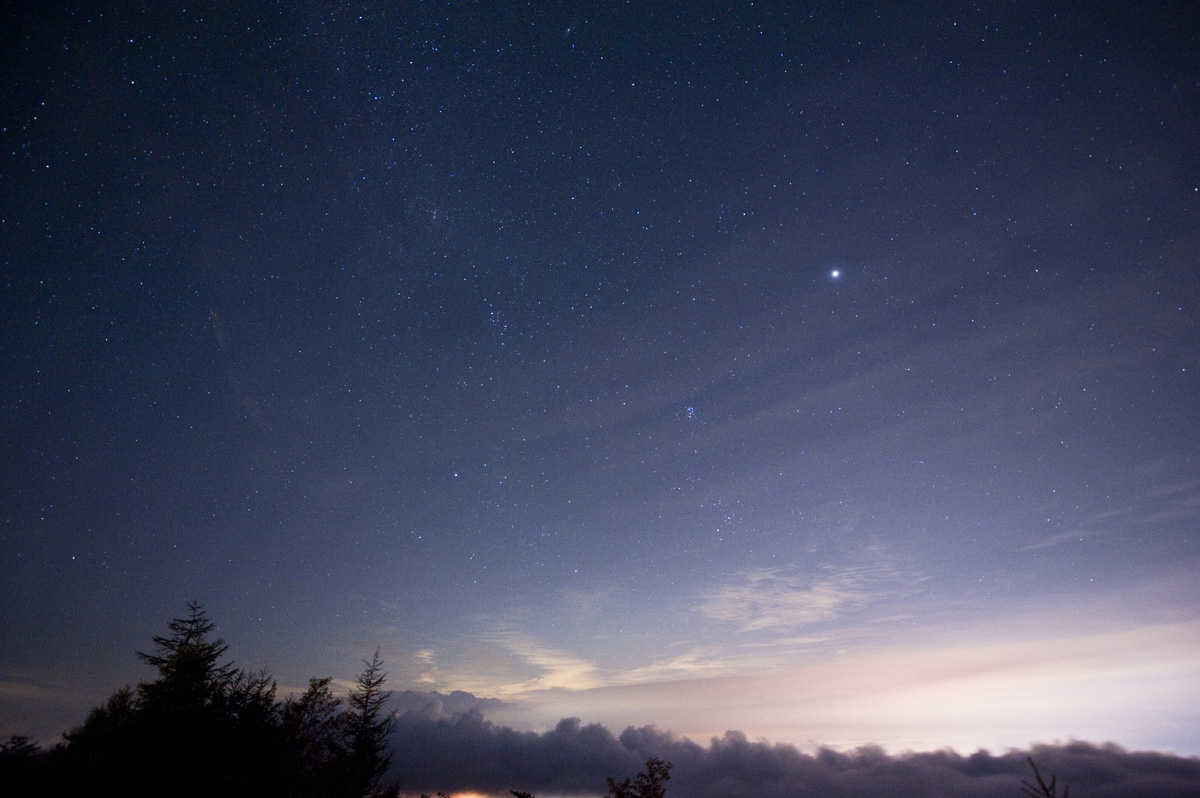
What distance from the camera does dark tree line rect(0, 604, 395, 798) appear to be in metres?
16.3

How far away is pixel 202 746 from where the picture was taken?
2081 centimetres

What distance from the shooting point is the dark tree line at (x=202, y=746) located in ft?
53.4

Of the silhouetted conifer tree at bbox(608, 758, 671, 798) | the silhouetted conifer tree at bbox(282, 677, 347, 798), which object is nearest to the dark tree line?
the silhouetted conifer tree at bbox(282, 677, 347, 798)

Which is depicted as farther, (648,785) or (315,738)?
(315,738)

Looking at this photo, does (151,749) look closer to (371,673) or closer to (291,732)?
(291,732)

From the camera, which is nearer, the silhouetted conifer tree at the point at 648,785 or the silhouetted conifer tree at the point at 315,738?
the silhouetted conifer tree at the point at 648,785

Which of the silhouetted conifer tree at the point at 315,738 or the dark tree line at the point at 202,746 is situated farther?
the silhouetted conifer tree at the point at 315,738

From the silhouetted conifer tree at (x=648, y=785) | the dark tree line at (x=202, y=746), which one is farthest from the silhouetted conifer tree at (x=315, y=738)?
the silhouetted conifer tree at (x=648, y=785)

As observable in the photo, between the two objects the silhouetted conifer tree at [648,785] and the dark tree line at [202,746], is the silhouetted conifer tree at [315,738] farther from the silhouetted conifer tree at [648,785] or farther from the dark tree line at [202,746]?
the silhouetted conifer tree at [648,785]

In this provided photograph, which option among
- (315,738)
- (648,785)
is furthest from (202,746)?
(648,785)

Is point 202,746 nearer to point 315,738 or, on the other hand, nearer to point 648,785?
point 315,738

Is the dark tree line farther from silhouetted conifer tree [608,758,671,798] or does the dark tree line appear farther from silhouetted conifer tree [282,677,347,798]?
silhouetted conifer tree [608,758,671,798]

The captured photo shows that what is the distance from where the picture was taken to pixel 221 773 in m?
20.5

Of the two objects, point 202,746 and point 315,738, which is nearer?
point 202,746
